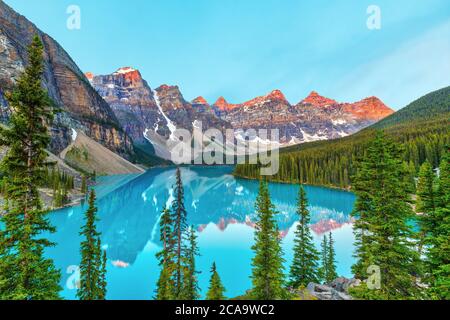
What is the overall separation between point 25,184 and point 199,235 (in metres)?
35.6

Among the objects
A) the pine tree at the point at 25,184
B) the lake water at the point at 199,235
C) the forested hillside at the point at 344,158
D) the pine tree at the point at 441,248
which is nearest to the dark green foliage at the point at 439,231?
the pine tree at the point at 441,248

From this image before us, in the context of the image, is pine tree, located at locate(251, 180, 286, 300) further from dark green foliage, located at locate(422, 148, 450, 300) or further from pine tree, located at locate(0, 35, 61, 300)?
pine tree, located at locate(0, 35, 61, 300)

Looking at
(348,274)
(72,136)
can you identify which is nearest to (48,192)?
(348,274)

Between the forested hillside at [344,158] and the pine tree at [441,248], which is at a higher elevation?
the forested hillside at [344,158]

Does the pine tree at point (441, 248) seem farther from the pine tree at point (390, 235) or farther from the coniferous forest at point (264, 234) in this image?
the pine tree at point (390, 235)

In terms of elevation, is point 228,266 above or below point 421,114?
below

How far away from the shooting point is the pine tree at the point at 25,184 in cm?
934

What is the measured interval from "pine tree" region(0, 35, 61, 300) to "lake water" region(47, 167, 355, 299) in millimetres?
12789

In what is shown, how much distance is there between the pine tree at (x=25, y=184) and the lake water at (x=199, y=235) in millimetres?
12789

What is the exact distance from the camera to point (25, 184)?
9.73 metres
